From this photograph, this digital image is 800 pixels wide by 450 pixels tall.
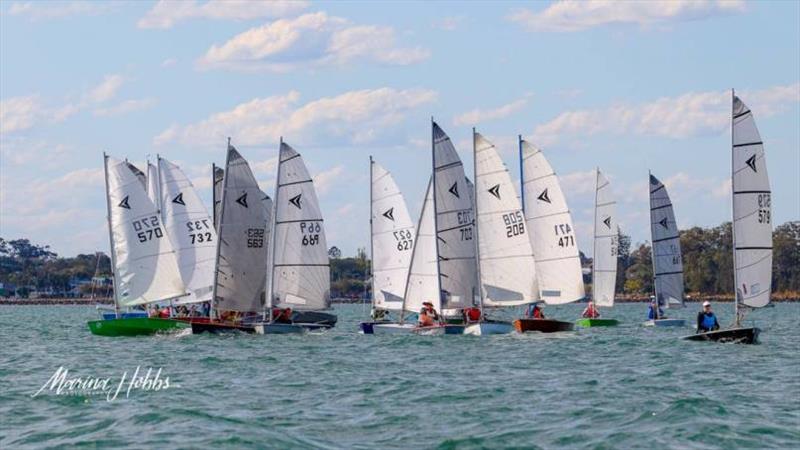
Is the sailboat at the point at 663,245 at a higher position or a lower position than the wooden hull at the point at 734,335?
higher

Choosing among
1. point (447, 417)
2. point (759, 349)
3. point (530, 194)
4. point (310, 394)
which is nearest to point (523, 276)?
point (530, 194)

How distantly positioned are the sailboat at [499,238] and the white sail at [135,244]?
11.1 m

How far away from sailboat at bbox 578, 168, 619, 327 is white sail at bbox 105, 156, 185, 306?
23592mm

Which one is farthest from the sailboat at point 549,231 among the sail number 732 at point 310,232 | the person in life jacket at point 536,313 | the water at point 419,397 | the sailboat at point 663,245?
the sailboat at point 663,245

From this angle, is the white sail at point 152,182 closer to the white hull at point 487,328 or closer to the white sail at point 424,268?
the white sail at point 424,268

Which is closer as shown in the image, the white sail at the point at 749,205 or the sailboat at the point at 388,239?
the white sail at the point at 749,205

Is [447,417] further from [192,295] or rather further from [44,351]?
[192,295]

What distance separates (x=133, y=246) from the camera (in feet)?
175

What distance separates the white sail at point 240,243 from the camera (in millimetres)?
53625

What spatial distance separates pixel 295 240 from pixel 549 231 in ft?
32.1

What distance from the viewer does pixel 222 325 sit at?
168 feet

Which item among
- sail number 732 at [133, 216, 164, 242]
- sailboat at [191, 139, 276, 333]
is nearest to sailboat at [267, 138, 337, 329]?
sailboat at [191, 139, 276, 333]

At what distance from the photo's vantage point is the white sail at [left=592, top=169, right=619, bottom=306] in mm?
70438

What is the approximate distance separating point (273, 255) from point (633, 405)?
86.5 ft
